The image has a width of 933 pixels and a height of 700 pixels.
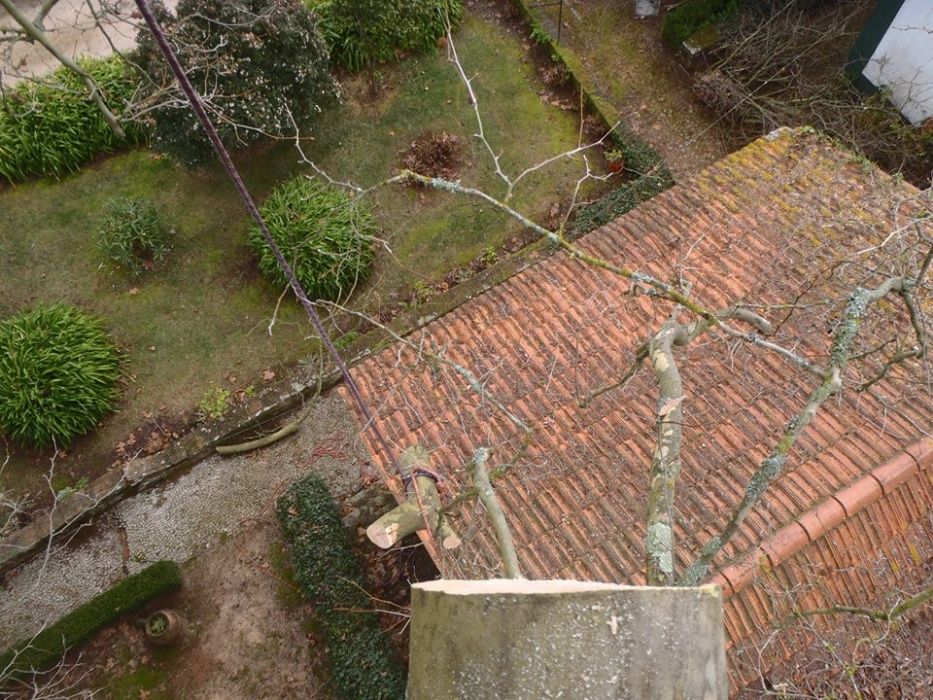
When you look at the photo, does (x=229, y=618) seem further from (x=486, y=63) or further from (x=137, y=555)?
(x=486, y=63)

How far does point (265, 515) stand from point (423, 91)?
7.40 metres

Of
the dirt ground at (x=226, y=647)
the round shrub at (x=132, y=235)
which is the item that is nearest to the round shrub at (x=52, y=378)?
the round shrub at (x=132, y=235)

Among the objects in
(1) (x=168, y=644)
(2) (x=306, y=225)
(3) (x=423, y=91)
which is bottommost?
(1) (x=168, y=644)

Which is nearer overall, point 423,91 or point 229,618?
point 229,618

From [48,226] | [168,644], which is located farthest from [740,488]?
[48,226]

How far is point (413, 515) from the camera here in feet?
16.3

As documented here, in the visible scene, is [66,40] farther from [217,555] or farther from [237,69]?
[217,555]

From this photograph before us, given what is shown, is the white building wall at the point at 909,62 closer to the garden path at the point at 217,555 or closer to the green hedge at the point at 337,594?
the garden path at the point at 217,555

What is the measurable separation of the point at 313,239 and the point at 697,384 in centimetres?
583

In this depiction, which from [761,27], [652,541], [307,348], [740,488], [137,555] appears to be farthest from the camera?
[761,27]

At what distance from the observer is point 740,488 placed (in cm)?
474

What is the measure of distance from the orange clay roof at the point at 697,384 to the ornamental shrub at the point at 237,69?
15.4 ft

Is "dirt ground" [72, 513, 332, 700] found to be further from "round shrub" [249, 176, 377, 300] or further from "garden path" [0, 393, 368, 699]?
"round shrub" [249, 176, 377, 300]

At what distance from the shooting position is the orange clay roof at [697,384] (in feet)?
15.3
